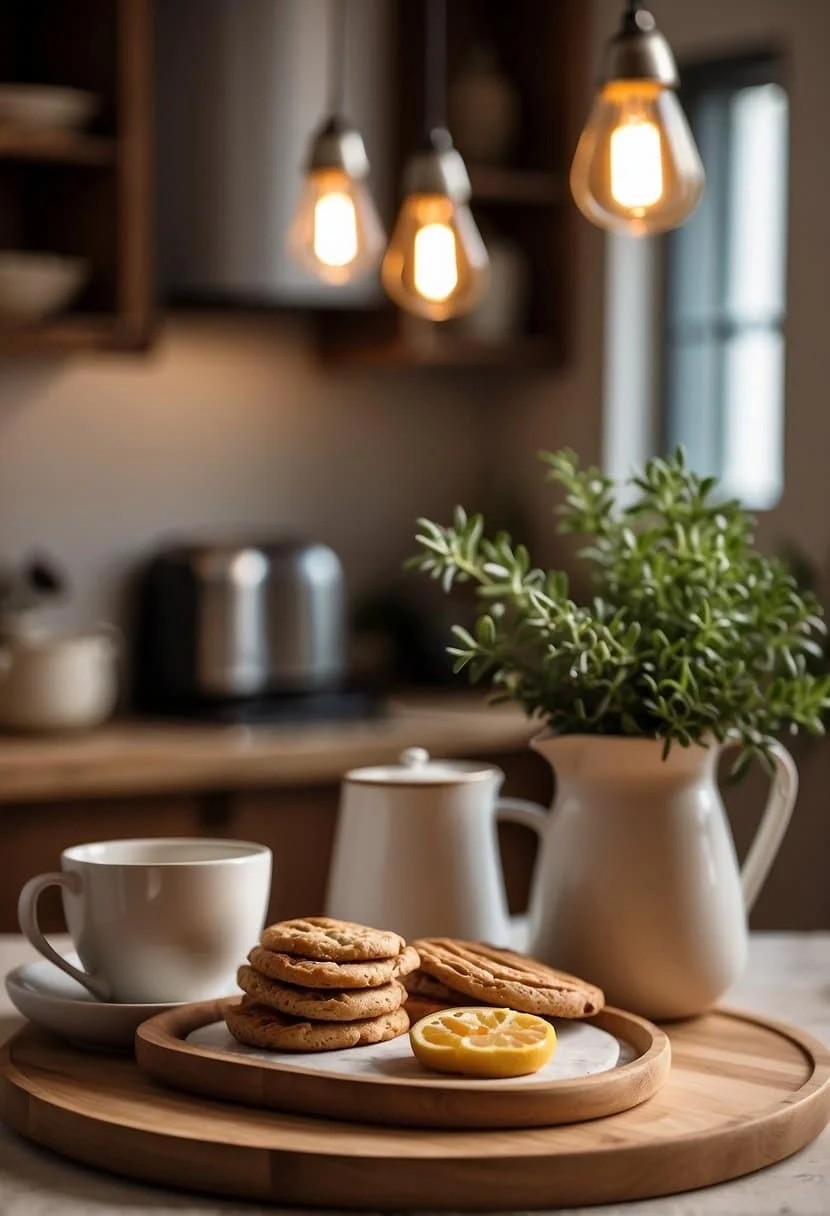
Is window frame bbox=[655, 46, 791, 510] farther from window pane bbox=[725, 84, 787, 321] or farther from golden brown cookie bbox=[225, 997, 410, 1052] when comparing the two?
golden brown cookie bbox=[225, 997, 410, 1052]

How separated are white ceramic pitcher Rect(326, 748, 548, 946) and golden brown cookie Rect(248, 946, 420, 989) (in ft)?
0.74

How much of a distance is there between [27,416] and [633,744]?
2.22 meters

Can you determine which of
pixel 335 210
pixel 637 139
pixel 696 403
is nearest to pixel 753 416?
pixel 696 403

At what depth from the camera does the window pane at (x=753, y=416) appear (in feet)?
10.7

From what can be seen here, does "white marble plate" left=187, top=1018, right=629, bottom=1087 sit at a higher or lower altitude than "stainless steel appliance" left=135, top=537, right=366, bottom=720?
lower

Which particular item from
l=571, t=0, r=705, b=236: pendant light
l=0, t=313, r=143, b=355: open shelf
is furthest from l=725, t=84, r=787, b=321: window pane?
l=571, t=0, r=705, b=236: pendant light

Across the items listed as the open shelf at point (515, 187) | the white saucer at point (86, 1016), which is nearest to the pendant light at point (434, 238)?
the white saucer at point (86, 1016)

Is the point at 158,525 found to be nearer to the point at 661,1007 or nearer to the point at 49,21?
the point at 49,21

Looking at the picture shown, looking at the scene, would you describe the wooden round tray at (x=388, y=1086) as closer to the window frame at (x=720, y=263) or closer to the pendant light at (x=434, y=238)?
the pendant light at (x=434, y=238)

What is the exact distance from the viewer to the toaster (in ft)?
10.3

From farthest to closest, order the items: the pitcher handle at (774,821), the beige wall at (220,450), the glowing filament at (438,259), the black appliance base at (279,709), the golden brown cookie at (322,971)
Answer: the beige wall at (220,450) < the black appliance base at (279,709) < the glowing filament at (438,259) < the pitcher handle at (774,821) < the golden brown cookie at (322,971)

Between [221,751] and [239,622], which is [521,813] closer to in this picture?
[221,751]

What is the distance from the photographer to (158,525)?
3398 mm

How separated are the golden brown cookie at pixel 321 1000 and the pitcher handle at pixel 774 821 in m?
0.36
